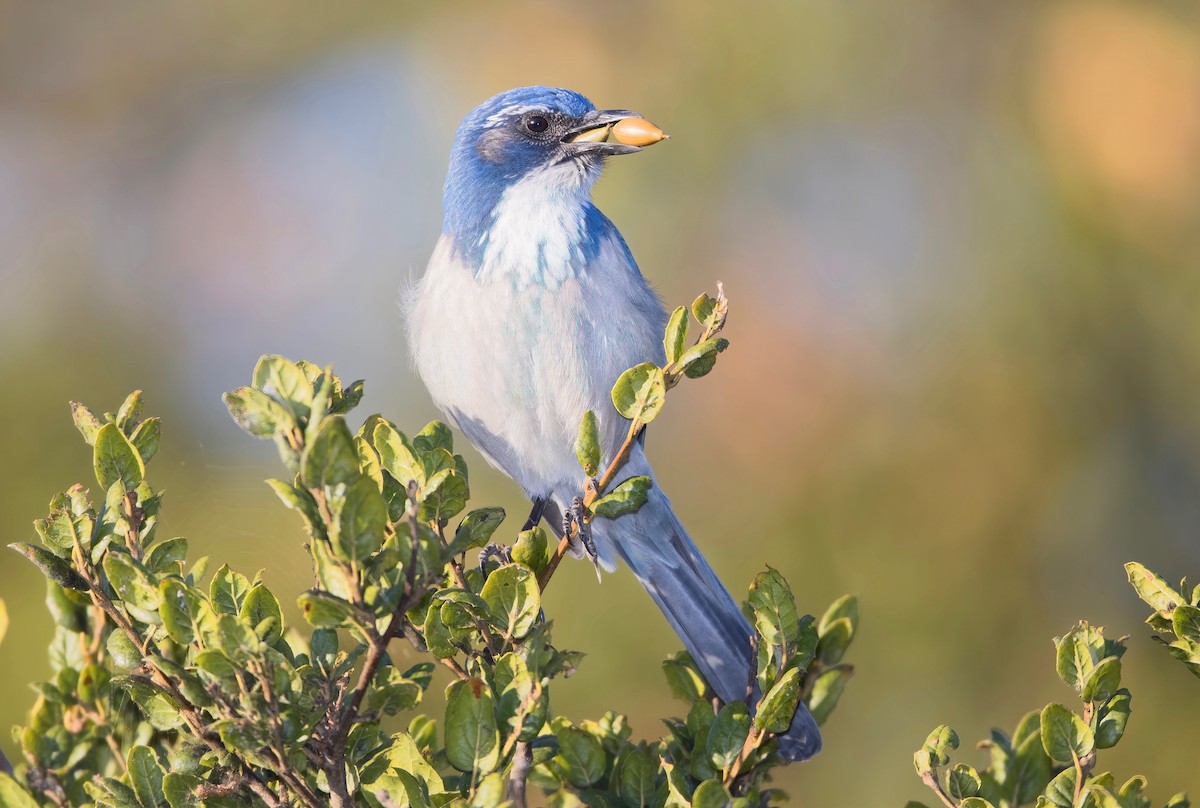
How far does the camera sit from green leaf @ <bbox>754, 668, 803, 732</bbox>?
1926 mm

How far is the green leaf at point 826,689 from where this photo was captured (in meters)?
2.30

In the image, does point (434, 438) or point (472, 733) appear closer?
→ point (472, 733)

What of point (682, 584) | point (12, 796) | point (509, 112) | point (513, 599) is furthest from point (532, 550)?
point (509, 112)

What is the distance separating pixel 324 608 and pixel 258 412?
306mm

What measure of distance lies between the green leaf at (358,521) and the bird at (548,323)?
165 centimetres

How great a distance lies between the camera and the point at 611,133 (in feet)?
12.2

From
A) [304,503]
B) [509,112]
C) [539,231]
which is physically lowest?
[304,503]

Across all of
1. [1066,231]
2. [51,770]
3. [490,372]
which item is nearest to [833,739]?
[490,372]

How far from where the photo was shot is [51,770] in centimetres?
215

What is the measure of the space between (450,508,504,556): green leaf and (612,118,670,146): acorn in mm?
1899

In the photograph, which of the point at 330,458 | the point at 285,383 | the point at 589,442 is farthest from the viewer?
the point at 589,442

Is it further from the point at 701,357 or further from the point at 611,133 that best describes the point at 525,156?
the point at 701,357

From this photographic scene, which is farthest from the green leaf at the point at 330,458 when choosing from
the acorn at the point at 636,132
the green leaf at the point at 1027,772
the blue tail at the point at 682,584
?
the acorn at the point at 636,132

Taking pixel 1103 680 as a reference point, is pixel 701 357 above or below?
above
